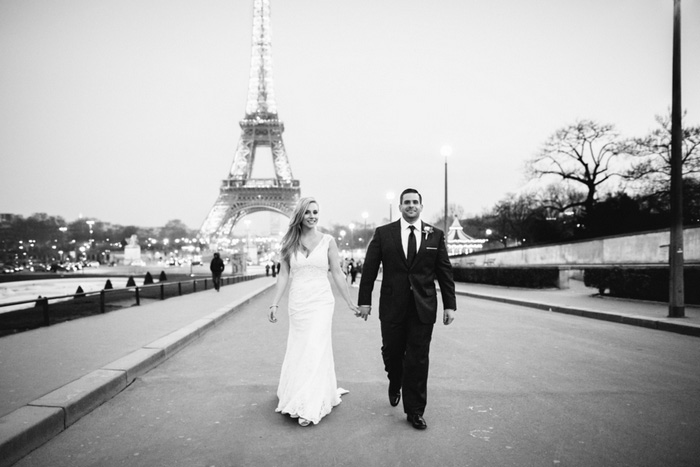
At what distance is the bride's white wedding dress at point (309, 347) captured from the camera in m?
4.57

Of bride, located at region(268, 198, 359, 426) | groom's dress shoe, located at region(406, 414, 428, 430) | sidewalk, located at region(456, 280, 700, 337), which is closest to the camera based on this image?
groom's dress shoe, located at region(406, 414, 428, 430)

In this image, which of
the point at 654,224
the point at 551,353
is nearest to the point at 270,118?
the point at 654,224

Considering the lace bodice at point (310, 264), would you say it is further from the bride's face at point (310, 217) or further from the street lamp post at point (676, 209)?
the street lamp post at point (676, 209)

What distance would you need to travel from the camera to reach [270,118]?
79.1 metres

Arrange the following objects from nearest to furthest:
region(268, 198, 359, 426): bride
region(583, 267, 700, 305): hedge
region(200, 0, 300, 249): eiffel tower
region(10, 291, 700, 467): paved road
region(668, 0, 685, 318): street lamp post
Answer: region(10, 291, 700, 467): paved road, region(268, 198, 359, 426): bride, region(668, 0, 685, 318): street lamp post, region(583, 267, 700, 305): hedge, region(200, 0, 300, 249): eiffel tower

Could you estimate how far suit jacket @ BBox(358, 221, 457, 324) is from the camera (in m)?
4.54

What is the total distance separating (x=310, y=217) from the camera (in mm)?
5176

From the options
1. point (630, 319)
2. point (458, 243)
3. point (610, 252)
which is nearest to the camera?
point (630, 319)

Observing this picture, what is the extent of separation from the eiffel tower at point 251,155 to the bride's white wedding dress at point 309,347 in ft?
239

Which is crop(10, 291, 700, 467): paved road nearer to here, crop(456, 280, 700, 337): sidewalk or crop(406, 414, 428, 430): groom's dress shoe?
crop(406, 414, 428, 430): groom's dress shoe

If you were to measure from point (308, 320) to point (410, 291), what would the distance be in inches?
39.3

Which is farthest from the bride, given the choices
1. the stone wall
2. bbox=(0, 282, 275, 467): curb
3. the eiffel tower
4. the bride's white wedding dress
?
the eiffel tower

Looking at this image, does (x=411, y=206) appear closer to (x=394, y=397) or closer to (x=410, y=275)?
(x=410, y=275)

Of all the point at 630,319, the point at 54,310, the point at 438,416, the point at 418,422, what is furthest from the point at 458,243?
the point at 418,422
